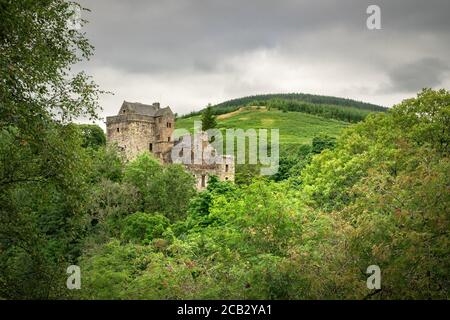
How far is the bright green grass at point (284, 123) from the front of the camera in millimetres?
123125

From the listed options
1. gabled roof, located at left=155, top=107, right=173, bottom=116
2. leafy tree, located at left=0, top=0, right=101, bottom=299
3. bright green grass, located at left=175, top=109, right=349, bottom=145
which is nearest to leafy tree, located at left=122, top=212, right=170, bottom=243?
leafy tree, located at left=0, top=0, right=101, bottom=299

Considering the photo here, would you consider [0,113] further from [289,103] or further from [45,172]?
[289,103]

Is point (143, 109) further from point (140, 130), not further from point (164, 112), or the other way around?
point (140, 130)

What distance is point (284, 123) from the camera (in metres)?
135

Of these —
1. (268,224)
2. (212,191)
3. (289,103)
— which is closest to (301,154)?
(212,191)

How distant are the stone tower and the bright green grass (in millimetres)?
46800

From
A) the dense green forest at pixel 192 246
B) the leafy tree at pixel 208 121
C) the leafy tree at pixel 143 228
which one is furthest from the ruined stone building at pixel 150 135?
the dense green forest at pixel 192 246

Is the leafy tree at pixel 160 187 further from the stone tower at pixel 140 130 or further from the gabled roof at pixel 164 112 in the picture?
the gabled roof at pixel 164 112

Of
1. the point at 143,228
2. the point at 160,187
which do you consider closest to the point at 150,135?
the point at 160,187

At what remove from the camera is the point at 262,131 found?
391ft

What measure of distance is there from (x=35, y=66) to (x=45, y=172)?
10.2 ft

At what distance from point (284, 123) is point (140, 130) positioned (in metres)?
70.4

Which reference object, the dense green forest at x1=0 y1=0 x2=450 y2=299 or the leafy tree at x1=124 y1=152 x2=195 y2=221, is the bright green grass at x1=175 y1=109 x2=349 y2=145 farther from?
the dense green forest at x1=0 y1=0 x2=450 y2=299

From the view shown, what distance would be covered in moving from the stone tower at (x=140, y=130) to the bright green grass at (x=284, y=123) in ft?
154
